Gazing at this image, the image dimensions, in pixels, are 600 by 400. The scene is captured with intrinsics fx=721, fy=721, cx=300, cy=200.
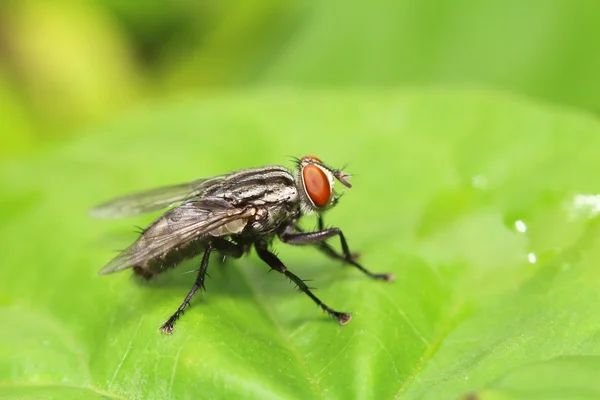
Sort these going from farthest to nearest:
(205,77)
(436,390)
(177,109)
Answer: (205,77) → (177,109) → (436,390)

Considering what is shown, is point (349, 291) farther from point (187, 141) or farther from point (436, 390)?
point (187, 141)

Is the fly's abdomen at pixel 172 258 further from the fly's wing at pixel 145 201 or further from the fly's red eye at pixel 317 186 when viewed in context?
the fly's red eye at pixel 317 186

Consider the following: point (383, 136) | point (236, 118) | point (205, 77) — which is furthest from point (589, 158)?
point (205, 77)

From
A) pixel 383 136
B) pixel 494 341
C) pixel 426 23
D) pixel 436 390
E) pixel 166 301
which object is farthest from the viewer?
pixel 426 23

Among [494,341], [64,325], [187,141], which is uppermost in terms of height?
[187,141]

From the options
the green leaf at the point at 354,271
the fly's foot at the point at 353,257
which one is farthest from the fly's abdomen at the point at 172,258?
the fly's foot at the point at 353,257

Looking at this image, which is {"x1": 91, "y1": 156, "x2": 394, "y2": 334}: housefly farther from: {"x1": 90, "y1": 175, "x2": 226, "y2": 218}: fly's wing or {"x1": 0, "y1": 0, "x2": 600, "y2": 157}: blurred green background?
{"x1": 0, "y1": 0, "x2": 600, "y2": 157}: blurred green background
